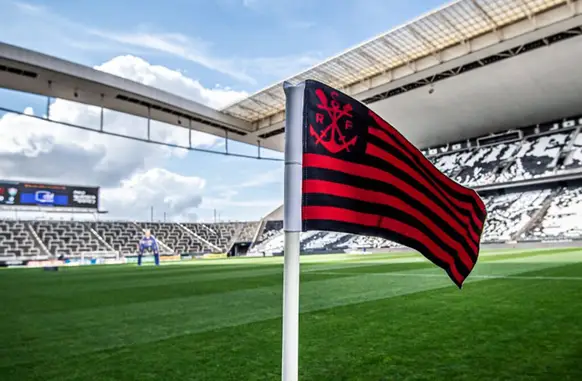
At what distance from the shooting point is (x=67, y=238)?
41.5 m

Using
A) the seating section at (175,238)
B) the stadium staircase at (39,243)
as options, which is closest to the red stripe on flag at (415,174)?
the stadium staircase at (39,243)

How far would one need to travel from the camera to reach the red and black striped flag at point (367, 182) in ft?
5.58

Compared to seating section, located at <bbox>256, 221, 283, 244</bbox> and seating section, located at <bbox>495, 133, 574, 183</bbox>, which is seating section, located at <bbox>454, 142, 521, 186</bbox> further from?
seating section, located at <bbox>256, 221, 283, 244</bbox>

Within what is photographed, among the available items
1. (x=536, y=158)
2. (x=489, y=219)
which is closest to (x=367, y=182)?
(x=489, y=219)

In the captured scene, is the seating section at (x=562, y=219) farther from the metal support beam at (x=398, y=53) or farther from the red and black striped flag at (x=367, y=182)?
the red and black striped flag at (x=367, y=182)

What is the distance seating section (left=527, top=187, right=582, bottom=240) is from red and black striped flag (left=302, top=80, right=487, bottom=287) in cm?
2954

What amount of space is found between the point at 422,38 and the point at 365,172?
23246 mm

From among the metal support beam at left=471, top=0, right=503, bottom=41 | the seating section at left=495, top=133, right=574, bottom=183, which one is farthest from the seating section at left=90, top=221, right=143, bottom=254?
the metal support beam at left=471, top=0, right=503, bottom=41

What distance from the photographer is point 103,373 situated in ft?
9.78

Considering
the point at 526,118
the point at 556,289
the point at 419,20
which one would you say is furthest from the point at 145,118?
the point at 526,118

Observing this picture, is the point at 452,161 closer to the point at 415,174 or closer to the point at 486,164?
the point at 486,164

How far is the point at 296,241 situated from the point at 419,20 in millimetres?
22469

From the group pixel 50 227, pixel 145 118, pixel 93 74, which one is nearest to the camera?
pixel 93 74

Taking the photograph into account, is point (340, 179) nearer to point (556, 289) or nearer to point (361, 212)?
point (361, 212)
